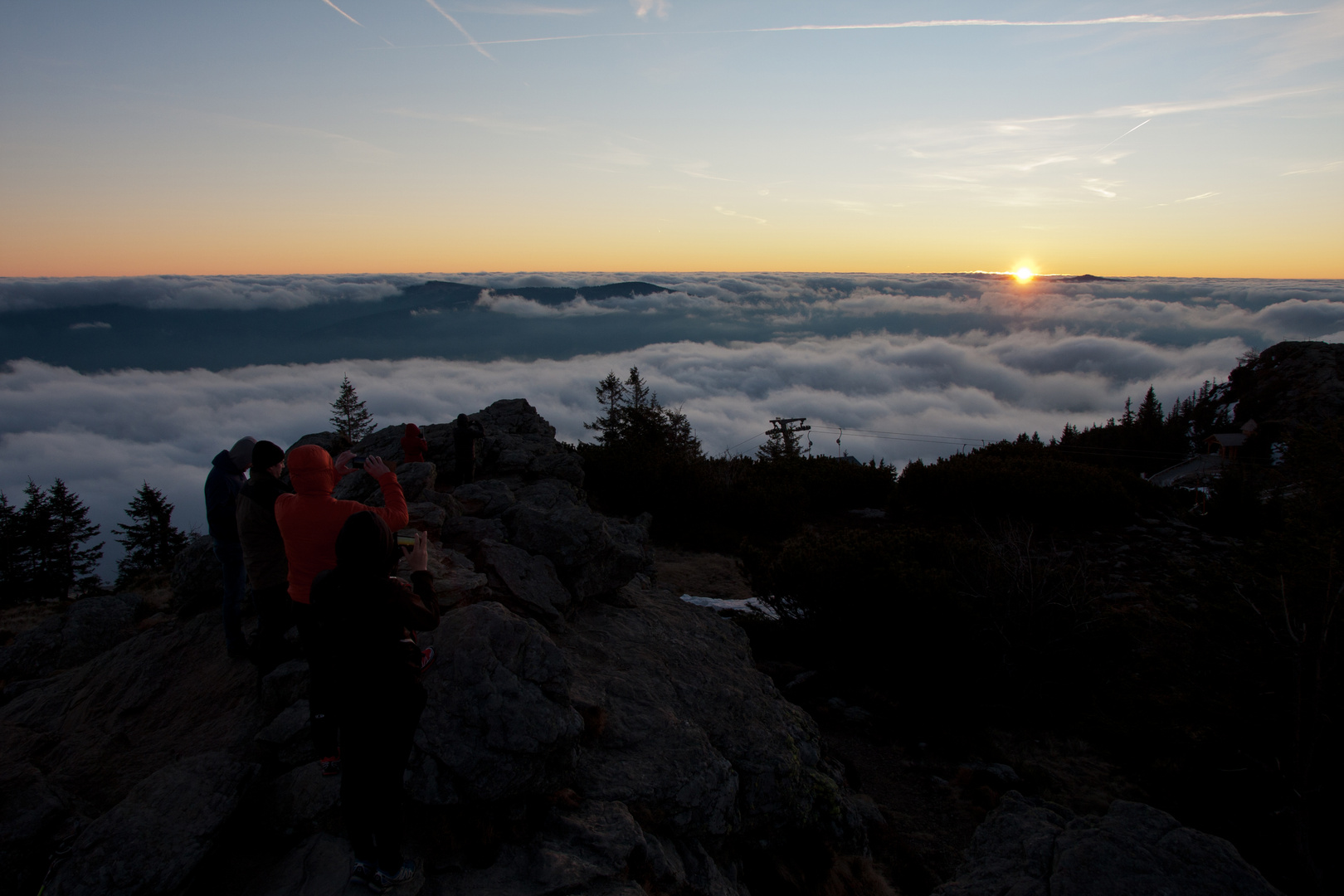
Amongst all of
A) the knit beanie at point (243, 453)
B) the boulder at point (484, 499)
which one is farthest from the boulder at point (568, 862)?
the boulder at point (484, 499)

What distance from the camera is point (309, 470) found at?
3797mm

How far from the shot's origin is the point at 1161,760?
7.29 m

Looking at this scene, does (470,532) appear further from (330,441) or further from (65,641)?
(330,441)

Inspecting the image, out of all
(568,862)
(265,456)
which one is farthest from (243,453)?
(568,862)

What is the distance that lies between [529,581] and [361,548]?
3.42m

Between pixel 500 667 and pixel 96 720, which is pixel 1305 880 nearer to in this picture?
pixel 500 667

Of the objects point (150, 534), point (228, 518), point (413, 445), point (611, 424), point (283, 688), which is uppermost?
point (228, 518)

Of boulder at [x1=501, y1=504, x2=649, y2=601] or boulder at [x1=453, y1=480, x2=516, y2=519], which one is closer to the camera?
boulder at [x1=501, y1=504, x2=649, y2=601]

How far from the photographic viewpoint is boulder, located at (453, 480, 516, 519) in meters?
7.83

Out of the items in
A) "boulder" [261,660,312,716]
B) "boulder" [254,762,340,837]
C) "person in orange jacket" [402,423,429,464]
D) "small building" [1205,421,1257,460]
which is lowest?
"small building" [1205,421,1257,460]

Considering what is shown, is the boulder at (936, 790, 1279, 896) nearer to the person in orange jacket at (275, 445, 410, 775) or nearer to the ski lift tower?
the person in orange jacket at (275, 445, 410, 775)

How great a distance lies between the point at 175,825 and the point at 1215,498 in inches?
898

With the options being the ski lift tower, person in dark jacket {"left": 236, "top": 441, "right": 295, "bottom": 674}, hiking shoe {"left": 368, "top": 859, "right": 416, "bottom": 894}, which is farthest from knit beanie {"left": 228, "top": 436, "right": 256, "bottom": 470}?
the ski lift tower

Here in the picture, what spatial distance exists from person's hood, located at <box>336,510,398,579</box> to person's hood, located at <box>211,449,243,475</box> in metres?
2.82
